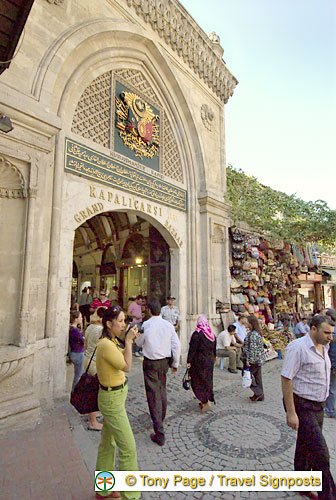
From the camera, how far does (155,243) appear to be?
895 centimetres

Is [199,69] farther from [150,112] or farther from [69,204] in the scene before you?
[69,204]

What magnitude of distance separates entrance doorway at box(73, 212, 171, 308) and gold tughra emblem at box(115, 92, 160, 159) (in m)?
2.51

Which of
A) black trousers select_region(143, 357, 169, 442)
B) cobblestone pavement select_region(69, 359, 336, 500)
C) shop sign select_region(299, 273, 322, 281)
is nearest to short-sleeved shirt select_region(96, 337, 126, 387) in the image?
cobblestone pavement select_region(69, 359, 336, 500)

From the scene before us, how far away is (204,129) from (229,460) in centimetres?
890

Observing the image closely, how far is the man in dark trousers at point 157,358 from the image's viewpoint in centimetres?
357

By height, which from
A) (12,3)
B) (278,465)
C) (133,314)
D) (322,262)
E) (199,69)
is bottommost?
(278,465)

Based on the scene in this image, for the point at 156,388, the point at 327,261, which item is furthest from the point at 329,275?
the point at 156,388

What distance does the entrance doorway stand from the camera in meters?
8.77

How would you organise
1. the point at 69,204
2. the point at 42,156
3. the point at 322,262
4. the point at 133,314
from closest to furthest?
the point at 42,156 → the point at 69,204 → the point at 133,314 → the point at 322,262

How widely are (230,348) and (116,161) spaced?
5398 mm

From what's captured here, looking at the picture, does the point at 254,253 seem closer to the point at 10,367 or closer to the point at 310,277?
the point at 310,277

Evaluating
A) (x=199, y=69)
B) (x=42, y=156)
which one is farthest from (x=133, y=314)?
(x=199, y=69)

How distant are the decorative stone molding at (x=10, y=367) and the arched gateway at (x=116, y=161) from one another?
0.11 feet

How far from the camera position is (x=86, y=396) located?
9.00 ft
